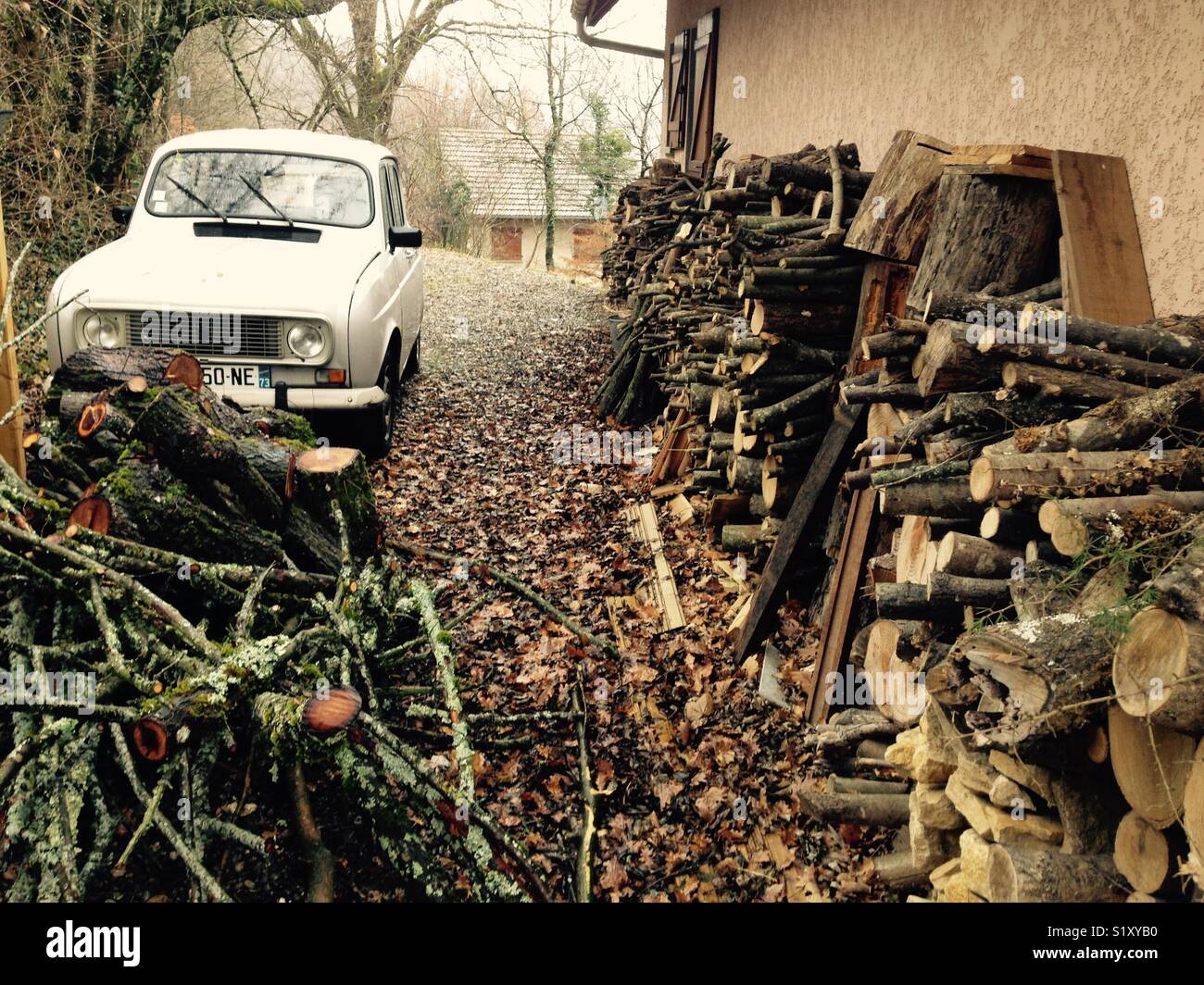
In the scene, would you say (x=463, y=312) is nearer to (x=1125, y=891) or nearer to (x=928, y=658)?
(x=928, y=658)

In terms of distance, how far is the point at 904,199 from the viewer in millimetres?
4371

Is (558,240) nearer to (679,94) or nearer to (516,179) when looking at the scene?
(516,179)

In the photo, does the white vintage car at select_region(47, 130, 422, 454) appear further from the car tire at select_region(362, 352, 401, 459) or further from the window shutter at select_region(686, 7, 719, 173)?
the window shutter at select_region(686, 7, 719, 173)

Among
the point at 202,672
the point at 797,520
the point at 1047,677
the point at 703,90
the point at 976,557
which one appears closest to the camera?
the point at 1047,677

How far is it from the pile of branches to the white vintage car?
55.8 inches

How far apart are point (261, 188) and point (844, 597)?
5.59 meters

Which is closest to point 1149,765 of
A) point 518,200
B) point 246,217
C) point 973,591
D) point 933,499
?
point 973,591

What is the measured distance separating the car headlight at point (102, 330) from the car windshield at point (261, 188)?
1.53 meters

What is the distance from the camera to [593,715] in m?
4.35

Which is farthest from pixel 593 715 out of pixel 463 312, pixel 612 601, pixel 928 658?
pixel 463 312

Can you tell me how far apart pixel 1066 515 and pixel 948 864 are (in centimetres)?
112

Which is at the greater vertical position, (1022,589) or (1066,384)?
(1066,384)

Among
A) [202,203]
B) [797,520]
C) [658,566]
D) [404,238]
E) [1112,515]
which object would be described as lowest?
[658,566]

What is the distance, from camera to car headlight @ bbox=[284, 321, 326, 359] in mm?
6156
